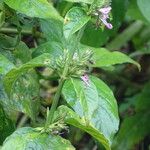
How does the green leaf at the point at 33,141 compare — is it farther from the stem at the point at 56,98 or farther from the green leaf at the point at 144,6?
the green leaf at the point at 144,6

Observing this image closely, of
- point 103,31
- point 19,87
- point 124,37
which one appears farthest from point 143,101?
point 19,87

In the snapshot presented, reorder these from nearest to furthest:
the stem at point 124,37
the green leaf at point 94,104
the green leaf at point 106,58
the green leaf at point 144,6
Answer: the green leaf at point 94,104
the green leaf at point 106,58
the green leaf at point 144,6
the stem at point 124,37

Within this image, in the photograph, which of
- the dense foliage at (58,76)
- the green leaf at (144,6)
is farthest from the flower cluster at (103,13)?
the green leaf at (144,6)

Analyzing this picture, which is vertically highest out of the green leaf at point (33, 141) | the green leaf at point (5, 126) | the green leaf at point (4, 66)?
the green leaf at point (4, 66)

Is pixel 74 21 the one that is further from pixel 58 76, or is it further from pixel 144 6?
pixel 144 6

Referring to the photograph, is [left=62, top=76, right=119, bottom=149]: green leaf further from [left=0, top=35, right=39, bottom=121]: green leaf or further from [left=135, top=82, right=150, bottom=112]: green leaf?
[left=135, top=82, right=150, bottom=112]: green leaf

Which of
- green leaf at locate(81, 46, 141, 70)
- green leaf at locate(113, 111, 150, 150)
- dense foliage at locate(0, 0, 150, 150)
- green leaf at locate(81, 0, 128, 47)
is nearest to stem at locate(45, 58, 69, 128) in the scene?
dense foliage at locate(0, 0, 150, 150)
